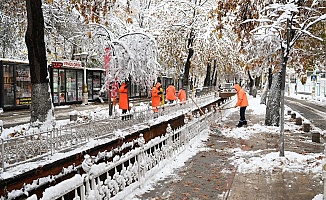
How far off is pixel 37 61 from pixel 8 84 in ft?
40.8

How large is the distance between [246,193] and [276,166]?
2.32 meters

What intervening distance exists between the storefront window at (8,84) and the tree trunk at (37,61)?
39.9 feet

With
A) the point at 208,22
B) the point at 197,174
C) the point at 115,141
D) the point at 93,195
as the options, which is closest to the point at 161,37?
the point at 208,22

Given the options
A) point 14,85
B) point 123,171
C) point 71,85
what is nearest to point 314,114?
point 71,85

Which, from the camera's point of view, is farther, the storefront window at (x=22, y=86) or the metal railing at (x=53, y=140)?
the storefront window at (x=22, y=86)

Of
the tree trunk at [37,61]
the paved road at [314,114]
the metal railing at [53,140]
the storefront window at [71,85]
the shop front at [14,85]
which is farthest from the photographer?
the storefront window at [71,85]

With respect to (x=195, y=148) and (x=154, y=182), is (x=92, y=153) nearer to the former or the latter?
(x=154, y=182)

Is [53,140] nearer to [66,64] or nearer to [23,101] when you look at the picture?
[23,101]

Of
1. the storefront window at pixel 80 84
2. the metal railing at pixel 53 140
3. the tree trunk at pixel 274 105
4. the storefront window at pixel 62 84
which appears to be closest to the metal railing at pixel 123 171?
the metal railing at pixel 53 140

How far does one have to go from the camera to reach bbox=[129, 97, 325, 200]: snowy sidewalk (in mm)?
6254

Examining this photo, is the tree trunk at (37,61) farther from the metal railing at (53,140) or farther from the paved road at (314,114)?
the paved road at (314,114)

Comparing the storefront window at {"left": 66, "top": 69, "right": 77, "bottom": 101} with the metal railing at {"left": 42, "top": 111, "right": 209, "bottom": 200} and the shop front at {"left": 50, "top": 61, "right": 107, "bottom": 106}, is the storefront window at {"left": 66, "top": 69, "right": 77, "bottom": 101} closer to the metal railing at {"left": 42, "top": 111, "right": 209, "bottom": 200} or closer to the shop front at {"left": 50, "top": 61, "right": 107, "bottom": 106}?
the shop front at {"left": 50, "top": 61, "right": 107, "bottom": 106}

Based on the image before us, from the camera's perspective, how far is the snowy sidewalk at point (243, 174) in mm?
6254

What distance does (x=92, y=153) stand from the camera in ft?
25.7
